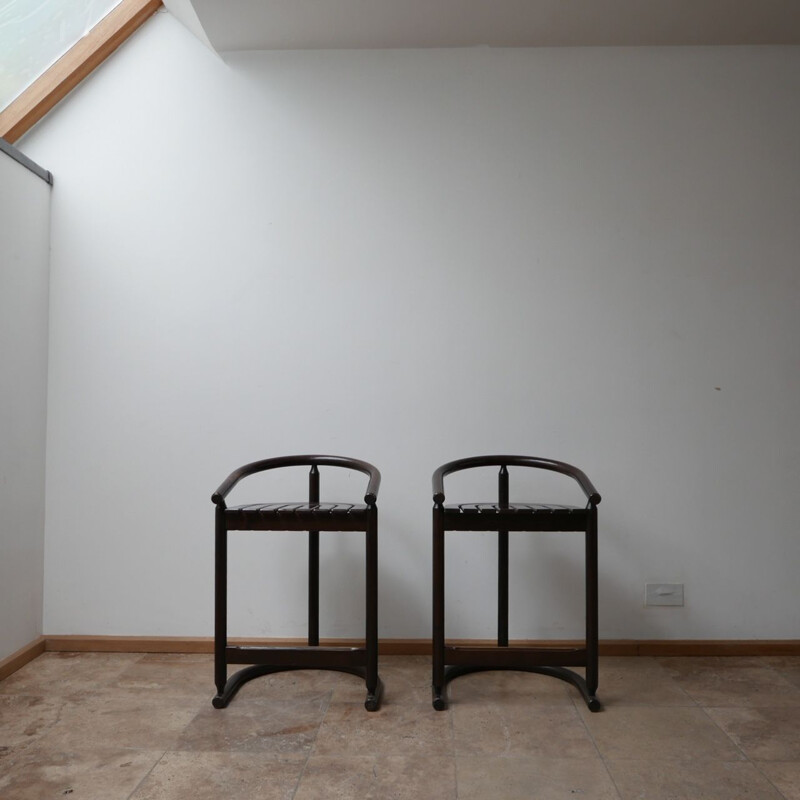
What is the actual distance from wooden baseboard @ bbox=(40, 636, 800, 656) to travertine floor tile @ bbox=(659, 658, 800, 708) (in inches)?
1.9

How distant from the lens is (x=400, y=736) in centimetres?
194

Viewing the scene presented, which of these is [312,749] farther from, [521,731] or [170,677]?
[170,677]

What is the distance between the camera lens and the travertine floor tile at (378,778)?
1.63 metres

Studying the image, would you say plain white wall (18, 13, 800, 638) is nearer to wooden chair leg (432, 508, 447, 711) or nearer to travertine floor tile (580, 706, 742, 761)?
wooden chair leg (432, 508, 447, 711)

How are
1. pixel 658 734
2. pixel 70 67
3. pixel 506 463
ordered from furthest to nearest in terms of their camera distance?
pixel 70 67 → pixel 506 463 → pixel 658 734

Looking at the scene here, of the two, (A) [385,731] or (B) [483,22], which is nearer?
(A) [385,731]

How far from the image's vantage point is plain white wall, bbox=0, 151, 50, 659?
8.15 feet

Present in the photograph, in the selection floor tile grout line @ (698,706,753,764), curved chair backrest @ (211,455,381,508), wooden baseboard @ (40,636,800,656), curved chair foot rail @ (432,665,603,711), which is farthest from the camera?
wooden baseboard @ (40,636,800,656)

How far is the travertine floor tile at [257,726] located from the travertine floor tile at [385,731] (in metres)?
0.05

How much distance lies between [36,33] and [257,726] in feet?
8.54

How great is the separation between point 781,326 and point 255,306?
6.86ft

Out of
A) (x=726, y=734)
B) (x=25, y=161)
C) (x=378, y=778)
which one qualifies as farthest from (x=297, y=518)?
(x=25, y=161)

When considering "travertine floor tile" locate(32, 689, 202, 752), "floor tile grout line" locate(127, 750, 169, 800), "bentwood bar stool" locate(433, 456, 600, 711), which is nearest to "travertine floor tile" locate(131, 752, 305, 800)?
"floor tile grout line" locate(127, 750, 169, 800)

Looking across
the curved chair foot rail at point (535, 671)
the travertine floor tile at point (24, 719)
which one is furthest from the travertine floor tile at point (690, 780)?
the travertine floor tile at point (24, 719)
